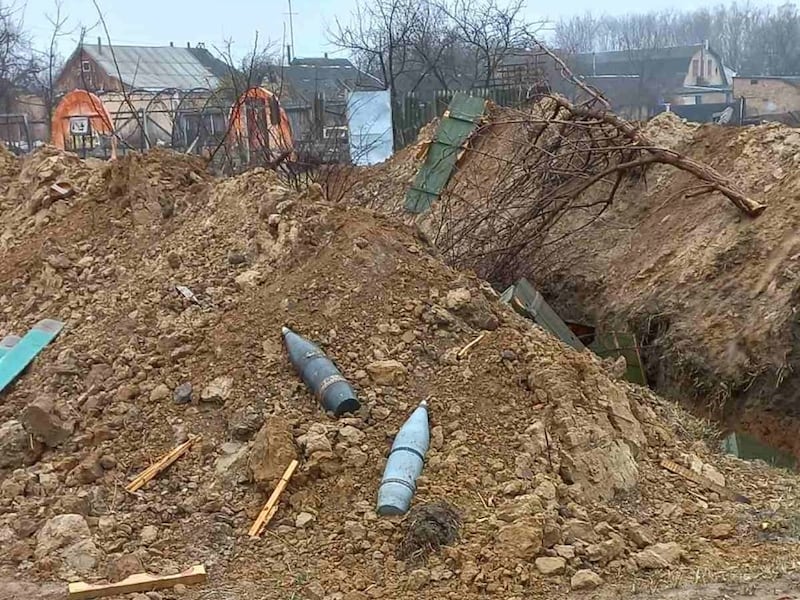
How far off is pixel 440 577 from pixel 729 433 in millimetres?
3882

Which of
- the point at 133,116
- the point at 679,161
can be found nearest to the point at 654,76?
the point at 679,161

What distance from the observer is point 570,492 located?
15.9 feet

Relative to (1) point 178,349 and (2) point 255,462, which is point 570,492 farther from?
(1) point 178,349

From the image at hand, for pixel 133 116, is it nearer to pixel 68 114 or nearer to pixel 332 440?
pixel 68 114

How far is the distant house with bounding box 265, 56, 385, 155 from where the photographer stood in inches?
498

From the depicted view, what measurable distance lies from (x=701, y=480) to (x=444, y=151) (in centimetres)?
865

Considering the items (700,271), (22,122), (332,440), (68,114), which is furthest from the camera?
(22,122)

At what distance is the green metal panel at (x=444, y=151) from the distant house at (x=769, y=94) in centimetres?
2526

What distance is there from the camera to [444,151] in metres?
13.3

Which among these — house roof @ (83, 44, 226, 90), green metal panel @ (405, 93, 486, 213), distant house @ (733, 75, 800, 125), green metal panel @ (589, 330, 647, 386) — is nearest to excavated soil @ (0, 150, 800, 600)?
green metal panel @ (589, 330, 647, 386)

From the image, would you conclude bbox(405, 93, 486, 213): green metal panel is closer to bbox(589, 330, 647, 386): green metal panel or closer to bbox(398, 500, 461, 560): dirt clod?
bbox(589, 330, 647, 386): green metal panel

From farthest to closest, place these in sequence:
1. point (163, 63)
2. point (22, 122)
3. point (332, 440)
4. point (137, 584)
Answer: point (163, 63) < point (22, 122) < point (332, 440) < point (137, 584)

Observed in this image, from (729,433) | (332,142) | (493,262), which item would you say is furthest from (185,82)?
(729,433)

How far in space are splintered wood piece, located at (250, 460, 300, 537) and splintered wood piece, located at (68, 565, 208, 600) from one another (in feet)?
1.15
